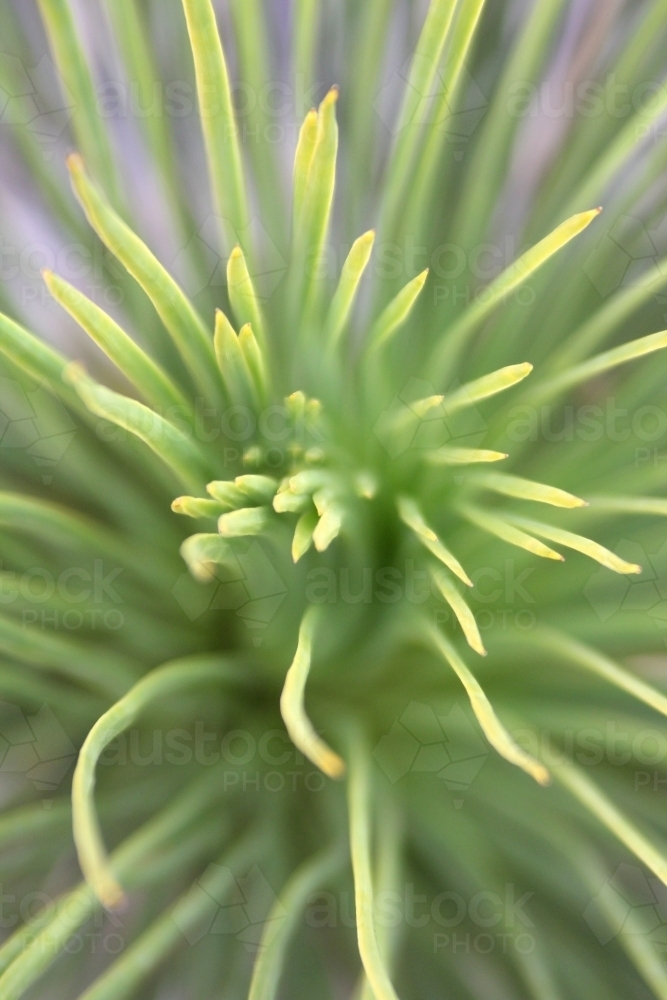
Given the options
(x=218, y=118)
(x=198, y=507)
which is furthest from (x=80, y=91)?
(x=198, y=507)

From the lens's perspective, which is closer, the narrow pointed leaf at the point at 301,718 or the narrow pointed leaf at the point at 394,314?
the narrow pointed leaf at the point at 301,718

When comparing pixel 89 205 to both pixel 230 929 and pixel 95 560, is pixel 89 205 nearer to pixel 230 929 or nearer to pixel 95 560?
pixel 95 560

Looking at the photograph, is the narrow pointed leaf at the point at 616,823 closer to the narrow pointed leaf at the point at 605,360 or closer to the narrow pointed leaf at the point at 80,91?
the narrow pointed leaf at the point at 605,360

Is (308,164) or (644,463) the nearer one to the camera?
(308,164)

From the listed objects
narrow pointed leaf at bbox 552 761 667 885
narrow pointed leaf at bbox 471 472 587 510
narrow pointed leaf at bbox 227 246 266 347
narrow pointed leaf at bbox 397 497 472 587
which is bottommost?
narrow pointed leaf at bbox 552 761 667 885

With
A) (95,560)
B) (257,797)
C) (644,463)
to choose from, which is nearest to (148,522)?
(95,560)

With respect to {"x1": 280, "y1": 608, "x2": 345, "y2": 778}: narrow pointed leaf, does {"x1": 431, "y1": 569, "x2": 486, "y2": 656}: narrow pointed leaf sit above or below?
below

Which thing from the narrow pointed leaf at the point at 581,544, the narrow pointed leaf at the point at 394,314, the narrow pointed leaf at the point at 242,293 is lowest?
the narrow pointed leaf at the point at 581,544

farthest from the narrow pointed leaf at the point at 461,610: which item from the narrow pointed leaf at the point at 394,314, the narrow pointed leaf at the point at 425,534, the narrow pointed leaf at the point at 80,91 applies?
the narrow pointed leaf at the point at 80,91

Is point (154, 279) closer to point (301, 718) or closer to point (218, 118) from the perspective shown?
point (218, 118)

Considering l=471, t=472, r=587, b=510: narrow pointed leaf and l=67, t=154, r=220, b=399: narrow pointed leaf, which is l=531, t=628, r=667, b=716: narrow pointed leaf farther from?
l=67, t=154, r=220, b=399: narrow pointed leaf

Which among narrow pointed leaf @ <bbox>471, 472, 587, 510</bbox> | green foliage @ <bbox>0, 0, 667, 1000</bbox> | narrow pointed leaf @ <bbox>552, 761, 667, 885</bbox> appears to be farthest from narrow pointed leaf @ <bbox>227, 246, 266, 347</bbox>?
narrow pointed leaf @ <bbox>552, 761, 667, 885</bbox>
